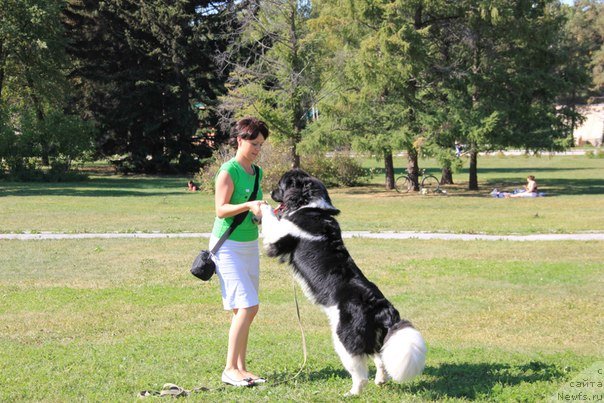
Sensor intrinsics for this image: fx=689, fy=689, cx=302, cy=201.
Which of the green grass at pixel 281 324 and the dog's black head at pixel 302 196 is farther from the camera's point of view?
the green grass at pixel 281 324

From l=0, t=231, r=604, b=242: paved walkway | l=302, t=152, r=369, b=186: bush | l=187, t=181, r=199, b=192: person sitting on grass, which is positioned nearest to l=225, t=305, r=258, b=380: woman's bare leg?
l=0, t=231, r=604, b=242: paved walkway

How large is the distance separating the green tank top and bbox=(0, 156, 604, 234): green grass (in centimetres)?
1272

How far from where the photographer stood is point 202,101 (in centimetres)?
4769

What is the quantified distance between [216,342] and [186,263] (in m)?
5.91

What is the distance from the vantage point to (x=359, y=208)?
2558 centimetres

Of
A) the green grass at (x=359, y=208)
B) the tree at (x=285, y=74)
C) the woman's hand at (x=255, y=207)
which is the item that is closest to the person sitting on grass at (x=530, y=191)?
the green grass at (x=359, y=208)

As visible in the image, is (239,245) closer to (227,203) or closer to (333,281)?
(227,203)

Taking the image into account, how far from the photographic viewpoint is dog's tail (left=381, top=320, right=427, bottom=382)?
5.02 m

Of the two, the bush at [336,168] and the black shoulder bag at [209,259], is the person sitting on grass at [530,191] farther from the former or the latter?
the black shoulder bag at [209,259]

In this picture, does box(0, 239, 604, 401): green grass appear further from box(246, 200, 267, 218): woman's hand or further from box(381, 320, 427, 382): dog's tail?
box(246, 200, 267, 218): woman's hand

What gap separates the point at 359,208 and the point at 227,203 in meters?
20.2

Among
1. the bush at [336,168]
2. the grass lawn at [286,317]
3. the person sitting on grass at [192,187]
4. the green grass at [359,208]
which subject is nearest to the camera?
the grass lawn at [286,317]

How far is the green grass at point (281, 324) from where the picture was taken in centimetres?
588

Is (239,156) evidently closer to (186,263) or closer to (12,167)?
(186,263)
